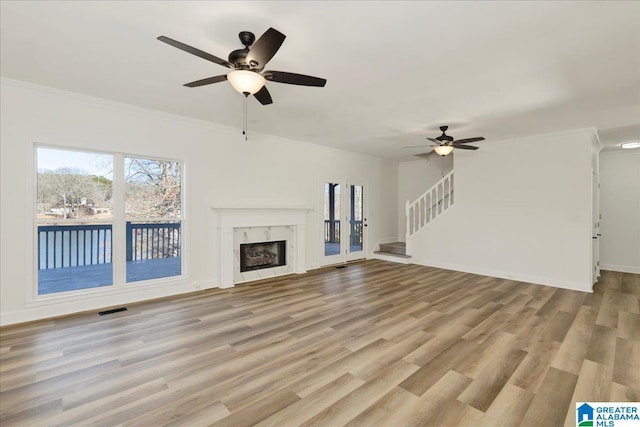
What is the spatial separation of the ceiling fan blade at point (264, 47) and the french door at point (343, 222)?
4851 mm

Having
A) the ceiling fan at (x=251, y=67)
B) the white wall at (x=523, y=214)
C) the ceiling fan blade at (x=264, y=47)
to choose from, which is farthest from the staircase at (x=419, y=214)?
the ceiling fan blade at (x=264, y=47)

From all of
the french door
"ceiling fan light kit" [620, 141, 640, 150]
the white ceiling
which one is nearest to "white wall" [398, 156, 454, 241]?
the french door

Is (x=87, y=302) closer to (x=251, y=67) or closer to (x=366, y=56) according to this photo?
(x=251, y=67)

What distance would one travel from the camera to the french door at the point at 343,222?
7312mm

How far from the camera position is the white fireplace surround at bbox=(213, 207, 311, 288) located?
17.4ft

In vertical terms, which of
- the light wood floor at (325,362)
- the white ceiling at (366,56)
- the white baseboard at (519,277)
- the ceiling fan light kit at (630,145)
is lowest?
the light wood floor at (325,362)

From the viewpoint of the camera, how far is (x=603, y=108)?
416cm

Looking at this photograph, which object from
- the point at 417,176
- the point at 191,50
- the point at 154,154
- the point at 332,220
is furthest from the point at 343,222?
the point at 191,50

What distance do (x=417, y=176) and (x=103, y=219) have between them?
25.6ft

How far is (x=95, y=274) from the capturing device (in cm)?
446

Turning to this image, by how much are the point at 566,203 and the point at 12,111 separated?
8510mm

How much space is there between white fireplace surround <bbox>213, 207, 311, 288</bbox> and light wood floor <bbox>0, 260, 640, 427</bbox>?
0.94m

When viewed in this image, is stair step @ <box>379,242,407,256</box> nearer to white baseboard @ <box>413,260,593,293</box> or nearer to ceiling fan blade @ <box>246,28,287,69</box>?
white baseboard @ <box>413,260,593,293</box>

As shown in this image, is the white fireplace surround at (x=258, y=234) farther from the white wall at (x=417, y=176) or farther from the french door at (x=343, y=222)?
the white wall at (x=417, y=176)
